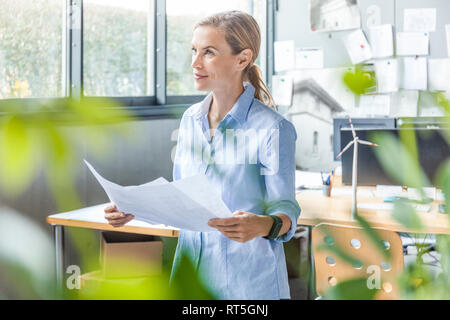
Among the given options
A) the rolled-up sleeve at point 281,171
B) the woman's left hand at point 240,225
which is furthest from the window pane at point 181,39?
the woman's left hand at point 240,225

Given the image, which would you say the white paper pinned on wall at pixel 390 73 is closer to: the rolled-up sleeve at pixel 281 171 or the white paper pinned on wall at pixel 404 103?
the white paper pinned on wall at pixel 404 103

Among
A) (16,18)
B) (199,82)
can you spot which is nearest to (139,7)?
(199,82)

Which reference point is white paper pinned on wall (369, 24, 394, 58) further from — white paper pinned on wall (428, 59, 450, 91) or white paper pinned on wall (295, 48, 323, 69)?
white paper pinned on wall (295, 48, 323, 69)

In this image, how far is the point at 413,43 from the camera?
406 centimetres

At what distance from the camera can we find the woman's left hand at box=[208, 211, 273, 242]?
892mm

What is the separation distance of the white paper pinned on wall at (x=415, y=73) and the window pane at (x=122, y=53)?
2.01 meters

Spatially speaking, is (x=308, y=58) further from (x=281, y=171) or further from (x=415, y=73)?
(x=281, y=171)

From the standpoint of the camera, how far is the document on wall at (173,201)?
754 mm

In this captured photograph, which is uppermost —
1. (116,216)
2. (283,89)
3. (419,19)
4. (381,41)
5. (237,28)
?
(419,19)

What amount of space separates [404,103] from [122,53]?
89.1 inches

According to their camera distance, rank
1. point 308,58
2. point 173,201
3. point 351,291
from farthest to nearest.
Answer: point 308,58 → point 173,201 → point 351,291

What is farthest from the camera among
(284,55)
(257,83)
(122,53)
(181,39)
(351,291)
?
(284,55)

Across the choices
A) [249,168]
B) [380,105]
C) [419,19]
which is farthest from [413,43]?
[249,168]

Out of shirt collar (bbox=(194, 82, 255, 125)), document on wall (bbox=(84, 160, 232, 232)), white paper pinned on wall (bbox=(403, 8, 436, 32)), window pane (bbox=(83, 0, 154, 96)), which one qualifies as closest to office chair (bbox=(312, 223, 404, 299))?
document on wall (bbox=(84, 160, 232, 232))
